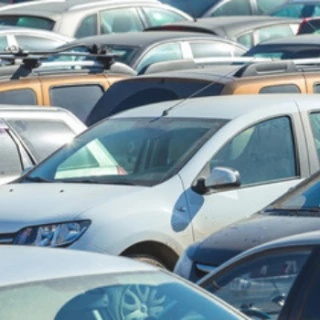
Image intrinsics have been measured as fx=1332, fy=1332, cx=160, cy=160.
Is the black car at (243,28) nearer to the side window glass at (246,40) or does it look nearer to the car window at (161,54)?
the side window glass at (246,40)

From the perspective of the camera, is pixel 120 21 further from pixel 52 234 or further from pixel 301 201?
pixel 301 201

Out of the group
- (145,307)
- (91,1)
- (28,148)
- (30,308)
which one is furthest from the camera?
(91,1)

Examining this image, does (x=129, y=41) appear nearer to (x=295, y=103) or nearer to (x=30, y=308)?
(x=295, y=103)

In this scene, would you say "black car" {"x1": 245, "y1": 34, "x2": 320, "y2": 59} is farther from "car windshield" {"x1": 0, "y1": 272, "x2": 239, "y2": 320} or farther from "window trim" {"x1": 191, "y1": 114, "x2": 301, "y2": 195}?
"car windshield" {"x1": 0, "y1": 272, "x2": 239, "y2": 320}

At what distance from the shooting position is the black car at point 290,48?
14117 mm

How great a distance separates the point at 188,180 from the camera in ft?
28.0

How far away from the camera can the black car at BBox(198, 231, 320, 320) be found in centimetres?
519

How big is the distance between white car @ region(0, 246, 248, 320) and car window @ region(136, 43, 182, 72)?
32.3 feet

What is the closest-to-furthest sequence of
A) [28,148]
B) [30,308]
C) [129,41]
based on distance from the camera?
[30,308]
[28,148]
[129,41]

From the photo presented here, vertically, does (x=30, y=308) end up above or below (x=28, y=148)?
above

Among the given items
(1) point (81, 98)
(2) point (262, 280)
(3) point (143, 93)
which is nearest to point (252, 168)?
(3) point (143, 93)

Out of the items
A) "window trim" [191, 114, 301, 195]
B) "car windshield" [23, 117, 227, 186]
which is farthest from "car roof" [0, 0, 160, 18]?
"window trim" [191, 114, 301, 195]

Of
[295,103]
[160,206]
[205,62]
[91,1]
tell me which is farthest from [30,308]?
[91,1]

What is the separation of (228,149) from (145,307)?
4576 mm
